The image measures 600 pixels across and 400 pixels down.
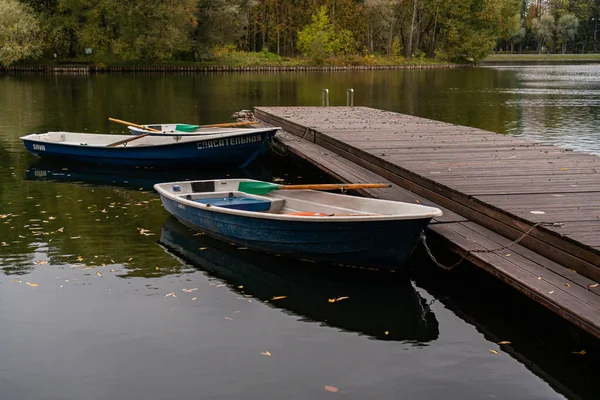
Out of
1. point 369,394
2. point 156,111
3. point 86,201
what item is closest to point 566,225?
point 369,394

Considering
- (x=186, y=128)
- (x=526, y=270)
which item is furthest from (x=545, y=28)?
(x=526, y=270)

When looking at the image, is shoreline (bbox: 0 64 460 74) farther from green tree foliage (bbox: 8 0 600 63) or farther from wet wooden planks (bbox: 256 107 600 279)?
wet wooden planks (bbox: 256 107 600 279)

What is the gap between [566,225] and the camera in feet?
24.0

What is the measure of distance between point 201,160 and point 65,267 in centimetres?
676

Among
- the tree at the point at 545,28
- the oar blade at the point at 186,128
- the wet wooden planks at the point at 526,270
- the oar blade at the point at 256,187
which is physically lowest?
the wet wooden planks at the point at 526,270

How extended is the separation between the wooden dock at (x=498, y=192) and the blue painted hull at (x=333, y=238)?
21.7 inches

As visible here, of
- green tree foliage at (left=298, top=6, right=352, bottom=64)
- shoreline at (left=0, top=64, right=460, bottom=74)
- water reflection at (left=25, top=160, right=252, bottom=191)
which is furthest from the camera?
green tree foliage at (left=298, top=6, right=352, bottom=64)

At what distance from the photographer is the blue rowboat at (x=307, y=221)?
7.98 meters

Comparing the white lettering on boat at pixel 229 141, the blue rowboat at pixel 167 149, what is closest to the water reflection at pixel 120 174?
the blue rowboat at pixel 167 149

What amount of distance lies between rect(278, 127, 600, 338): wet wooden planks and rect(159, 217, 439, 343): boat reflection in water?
2.70 ft

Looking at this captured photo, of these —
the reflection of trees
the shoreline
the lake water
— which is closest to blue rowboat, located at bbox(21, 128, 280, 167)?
the reflection of trees

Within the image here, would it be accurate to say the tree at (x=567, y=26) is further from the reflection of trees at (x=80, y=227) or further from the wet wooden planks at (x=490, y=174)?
the reflection of trees at (x=80, y=227)

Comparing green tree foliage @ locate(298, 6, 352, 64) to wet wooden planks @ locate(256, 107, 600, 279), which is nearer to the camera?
wet wooden planks @ locate(256, 107, 600, 279)

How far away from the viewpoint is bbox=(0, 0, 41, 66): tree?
55562 mm
